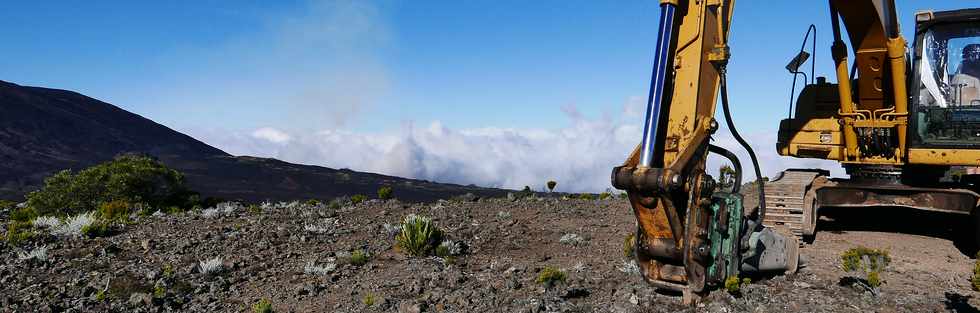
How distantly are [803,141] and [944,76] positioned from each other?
223 centimetres

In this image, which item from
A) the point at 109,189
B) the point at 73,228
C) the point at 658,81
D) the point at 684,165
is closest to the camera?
the point at 684,165

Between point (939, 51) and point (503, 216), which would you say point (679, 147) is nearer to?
point (939, 51)

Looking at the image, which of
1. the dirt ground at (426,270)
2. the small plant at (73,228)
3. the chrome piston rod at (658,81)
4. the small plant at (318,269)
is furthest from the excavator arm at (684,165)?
the small plant at (73,228)

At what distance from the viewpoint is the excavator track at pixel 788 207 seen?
974 centimetres

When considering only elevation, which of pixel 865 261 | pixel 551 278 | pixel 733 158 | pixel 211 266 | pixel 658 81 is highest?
pixel 658 81

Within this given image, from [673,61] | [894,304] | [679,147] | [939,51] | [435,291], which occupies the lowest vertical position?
[435,291]

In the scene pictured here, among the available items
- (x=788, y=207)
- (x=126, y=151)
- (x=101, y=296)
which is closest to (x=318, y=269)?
(x=101, y=296)

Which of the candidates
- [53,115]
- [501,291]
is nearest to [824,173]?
[501,291]

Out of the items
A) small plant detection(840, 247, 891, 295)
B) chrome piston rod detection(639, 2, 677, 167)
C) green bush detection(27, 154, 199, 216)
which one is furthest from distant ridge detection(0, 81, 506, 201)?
chrome piston rod detection(639, 2, 677, 167)

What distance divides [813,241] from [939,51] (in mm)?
3523

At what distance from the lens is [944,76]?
1039cm

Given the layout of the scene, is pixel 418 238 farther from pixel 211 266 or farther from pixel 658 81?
pixel 658 81

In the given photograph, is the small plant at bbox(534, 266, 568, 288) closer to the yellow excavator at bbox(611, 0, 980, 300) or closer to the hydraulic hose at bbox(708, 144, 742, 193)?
the yellow excavator at bbox(611, 0, 980, 300)

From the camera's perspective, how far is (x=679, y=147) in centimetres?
584
